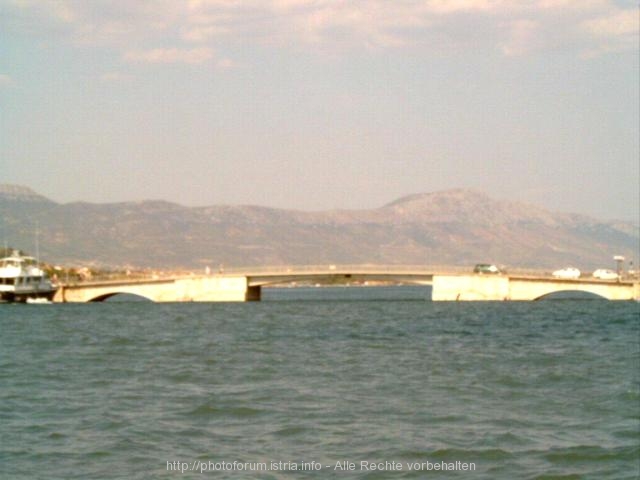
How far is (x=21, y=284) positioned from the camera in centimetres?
12181

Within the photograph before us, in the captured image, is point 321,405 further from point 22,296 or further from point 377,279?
point 22,296

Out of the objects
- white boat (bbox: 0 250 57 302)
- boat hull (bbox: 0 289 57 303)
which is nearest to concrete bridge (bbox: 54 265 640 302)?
boat hull (bbox: 0 289 57 303)

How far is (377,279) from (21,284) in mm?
37263

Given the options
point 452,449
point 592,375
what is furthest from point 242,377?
point 452,449

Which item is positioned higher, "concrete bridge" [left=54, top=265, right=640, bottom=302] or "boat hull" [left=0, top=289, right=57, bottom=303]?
"concrete bridge" [left=54, top=265, right=640, bottom=302]

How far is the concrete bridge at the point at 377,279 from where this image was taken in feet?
370

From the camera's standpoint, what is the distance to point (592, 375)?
1550 inches

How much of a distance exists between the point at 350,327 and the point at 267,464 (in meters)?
48.5

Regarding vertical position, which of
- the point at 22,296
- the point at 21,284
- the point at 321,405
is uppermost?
the point at 21,284

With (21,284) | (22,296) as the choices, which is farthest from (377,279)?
(21,284)

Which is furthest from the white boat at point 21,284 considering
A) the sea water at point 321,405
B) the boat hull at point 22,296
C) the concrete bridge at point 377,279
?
the sea water at point 321,405

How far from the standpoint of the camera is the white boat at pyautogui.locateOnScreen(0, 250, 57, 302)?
120 metres

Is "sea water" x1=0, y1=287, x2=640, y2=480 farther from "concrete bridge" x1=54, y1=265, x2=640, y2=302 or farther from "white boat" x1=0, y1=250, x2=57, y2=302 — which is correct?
"white boat" x1=0, y1=250, x2=57, y2=302

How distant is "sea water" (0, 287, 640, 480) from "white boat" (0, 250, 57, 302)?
5919 cm
